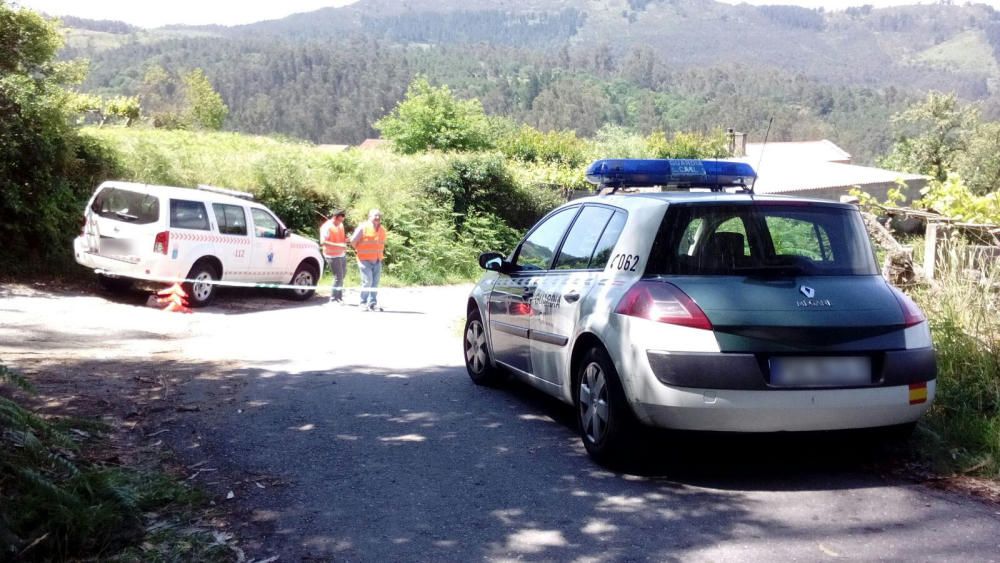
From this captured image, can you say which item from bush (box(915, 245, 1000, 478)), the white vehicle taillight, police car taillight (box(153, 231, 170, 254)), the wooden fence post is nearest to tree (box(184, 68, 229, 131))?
police car taillight (box(153, 231, 170, 254))

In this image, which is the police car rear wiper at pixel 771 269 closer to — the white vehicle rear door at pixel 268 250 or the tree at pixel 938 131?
the white vehicle rear door at pixel 268 250

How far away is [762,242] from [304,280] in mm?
13481

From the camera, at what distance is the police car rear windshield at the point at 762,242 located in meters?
5.68

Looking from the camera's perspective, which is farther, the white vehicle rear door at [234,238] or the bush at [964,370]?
the white vehicle rear door at [234,238]

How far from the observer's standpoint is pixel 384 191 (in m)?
24.6

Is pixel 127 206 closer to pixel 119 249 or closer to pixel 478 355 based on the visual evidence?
pixel 119 249

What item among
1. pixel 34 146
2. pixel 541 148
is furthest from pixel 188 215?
pixel 541 148

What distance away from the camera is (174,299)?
1509 centimetres

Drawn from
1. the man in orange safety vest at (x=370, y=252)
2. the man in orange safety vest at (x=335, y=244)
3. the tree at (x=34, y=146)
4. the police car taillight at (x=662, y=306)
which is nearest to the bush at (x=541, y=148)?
the man in orange safety vest at (x=335, y=244)

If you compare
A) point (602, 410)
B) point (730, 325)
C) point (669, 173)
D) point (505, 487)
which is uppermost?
point (669, 173)

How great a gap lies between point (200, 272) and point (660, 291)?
461 inches

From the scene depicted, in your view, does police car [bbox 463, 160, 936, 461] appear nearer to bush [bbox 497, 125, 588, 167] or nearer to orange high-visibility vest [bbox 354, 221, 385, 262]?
orange high-visibility vest [bbox 354, 221, 385, 262]

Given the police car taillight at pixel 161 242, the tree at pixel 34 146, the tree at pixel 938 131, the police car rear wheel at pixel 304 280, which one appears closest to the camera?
the police car taillight at pixel 161 242

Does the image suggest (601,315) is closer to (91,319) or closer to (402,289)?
(91,319)
